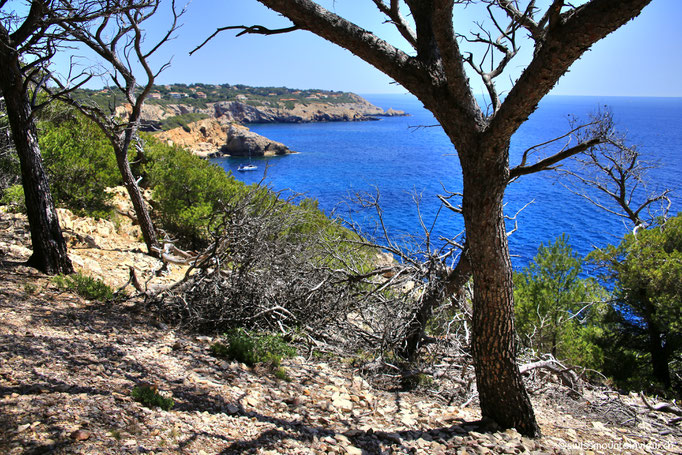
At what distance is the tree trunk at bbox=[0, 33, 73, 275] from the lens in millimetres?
5875

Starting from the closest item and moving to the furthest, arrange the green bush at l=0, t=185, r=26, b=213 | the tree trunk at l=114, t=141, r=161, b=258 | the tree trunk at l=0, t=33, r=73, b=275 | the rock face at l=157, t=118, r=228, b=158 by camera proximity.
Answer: the tree trunk at l=0, t=33, r=73, b=275, the tree trunk at l=114, t=141, r=161, b=258, the green bush at l=0, t=185, r=26, b=213, the rock face at l=157, t=118, r=228, b=158

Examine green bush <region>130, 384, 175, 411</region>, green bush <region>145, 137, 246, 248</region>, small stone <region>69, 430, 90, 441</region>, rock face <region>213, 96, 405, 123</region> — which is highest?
rock face <region>213, 96, 405, 123</region>

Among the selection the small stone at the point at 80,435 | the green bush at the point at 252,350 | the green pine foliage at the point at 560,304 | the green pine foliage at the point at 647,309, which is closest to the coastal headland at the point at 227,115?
the green bush at the point at 252,350

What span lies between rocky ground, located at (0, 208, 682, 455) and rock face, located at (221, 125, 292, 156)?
63.7m

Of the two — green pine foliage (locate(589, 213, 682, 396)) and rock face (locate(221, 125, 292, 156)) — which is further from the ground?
rock face (locate(221, 125, 292, 156))

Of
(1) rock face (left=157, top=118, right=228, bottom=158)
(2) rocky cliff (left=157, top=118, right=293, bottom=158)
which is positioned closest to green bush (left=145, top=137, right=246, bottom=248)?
(1) rock face (left=157, top=118, right=228, bottom=158)

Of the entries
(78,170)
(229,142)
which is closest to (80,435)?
(78,170)

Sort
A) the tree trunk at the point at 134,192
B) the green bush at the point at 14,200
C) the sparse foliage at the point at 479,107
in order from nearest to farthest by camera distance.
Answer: the sparse foliage at the point at 479,107
the tree trunk at the point at 134,192
the green bush at the point at 14,200

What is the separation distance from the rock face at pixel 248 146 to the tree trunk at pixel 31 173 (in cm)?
6195

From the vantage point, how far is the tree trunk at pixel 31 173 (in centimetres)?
588

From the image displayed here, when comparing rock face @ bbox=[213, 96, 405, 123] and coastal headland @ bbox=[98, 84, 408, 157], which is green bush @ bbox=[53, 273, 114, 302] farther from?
rock face @ bbox=[213, 96, 405, 123]

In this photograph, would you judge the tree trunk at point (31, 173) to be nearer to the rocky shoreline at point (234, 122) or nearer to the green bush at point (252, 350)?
the green bush at point (252, 350)

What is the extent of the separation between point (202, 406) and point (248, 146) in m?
66.5

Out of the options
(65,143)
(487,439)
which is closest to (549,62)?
(487,439)
